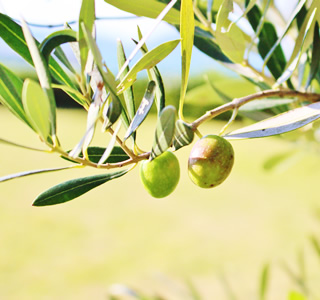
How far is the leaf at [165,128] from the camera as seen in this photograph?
0.22 m

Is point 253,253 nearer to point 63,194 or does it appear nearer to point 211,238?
point 211,238

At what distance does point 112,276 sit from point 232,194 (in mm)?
2532

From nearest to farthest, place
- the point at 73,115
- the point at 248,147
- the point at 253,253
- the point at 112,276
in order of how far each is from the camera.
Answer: the point at 112,276 → the point at 253,253 → the point at 248,147 → the point at 73,115

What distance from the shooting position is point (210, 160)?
280 mm

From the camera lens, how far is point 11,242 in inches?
192

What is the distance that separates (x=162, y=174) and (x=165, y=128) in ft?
0.27

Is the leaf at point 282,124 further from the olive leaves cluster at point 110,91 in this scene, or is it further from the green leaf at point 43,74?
the green leaf at point 43,74

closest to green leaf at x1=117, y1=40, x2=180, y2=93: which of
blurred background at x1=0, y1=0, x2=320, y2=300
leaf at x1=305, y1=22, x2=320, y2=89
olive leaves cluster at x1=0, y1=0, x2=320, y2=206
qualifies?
olive leaves cluster at x1=0, y1=0, x2=320, y2=206

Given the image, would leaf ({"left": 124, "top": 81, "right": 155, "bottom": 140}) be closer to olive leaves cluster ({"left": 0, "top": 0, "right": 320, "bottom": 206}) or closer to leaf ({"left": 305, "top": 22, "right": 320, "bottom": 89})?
olive leaves cluster ({"left": 0, "top": 0, "right": 320, "bottom": 206})

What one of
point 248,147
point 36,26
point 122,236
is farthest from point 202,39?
point 248,147

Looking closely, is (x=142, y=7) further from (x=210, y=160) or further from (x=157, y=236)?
(x=157, y=236)

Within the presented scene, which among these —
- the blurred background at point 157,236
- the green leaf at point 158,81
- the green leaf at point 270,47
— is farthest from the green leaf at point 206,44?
the blurred background at point 157,236

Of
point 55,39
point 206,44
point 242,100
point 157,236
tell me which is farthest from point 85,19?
point 157,236

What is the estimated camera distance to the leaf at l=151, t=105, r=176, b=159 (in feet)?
0.73
